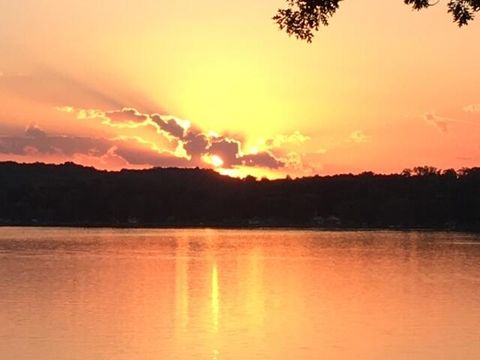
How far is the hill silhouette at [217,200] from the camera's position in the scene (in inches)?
5630

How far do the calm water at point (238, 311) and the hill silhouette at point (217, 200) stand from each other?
3458 inches

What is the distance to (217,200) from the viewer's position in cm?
15188

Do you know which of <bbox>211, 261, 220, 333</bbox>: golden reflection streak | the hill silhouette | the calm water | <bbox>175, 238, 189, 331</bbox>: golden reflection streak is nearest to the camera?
the calm water

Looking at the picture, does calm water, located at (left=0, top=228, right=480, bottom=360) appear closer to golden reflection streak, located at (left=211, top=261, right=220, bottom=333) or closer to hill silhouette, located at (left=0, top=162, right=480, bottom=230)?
golden reflection streak, located at (left=211, top=261, right=220, bottom=333)

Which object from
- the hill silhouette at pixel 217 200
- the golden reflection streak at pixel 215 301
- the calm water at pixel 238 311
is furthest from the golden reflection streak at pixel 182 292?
the hill silhouette at pixel 217 200

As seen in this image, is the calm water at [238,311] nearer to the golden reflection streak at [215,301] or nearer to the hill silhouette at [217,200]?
the golden reflection streak at [215,301]

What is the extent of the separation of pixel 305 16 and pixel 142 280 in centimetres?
3482

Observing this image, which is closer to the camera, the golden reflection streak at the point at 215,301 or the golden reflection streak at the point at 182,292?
the golden reflection streak at the point at 215,301

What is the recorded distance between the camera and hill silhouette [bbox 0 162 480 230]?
143 m

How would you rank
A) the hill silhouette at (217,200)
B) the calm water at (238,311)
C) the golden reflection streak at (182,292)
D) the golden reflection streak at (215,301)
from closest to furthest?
1. the calm water at (238,311)
2. the golden reflection streak at (215,301)
3. the golden reflection streak at (182,292)
4. the hill silhouette at (217,200)

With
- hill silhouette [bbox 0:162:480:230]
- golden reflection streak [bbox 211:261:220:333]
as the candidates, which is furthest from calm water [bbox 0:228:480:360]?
hill silhouette [bbox 0:162:480:230]

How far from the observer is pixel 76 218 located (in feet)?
516

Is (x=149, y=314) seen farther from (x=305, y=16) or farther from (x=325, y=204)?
(x=325, y=204)

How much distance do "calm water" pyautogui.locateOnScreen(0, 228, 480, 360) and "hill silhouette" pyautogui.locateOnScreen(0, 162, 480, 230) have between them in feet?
288
